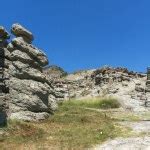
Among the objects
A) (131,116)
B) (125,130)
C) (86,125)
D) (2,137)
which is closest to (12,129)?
(2,137)

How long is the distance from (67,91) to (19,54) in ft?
71.9

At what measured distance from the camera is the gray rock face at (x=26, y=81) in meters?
37.7

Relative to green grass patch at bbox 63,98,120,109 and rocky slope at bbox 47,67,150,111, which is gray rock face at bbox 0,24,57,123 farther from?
rocky slope at bbox 47,67,150,111

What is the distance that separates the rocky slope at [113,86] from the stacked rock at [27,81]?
43.4 feet

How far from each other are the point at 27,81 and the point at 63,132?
377 inches

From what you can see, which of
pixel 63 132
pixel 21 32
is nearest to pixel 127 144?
pixel 63 132

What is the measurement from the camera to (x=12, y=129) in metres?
32.2

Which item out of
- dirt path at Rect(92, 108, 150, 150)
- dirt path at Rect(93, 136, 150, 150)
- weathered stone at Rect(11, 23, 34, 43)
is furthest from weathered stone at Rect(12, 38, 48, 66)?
dirt path at Rect(93, 136, 150, 150)

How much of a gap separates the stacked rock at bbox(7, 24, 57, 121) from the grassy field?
5.50 feet

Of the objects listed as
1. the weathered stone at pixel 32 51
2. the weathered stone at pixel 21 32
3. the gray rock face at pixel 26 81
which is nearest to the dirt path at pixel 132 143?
the gray rock face at pixel 26 81

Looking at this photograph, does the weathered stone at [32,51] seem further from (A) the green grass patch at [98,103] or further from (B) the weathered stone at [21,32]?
(A) the green grass patch at [98,103]

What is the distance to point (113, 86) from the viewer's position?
59.5m

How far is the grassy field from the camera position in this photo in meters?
29.4

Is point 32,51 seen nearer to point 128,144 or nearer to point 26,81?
point 26,81
